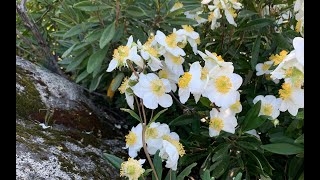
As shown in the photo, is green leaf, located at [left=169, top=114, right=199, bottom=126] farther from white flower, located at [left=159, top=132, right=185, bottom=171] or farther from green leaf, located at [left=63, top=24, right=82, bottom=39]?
green leaf, located at [left=63, top=24, right=82, bottom=39]

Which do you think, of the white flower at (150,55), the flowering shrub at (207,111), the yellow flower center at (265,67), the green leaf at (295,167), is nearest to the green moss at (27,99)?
the flowering shrub at (207,111)

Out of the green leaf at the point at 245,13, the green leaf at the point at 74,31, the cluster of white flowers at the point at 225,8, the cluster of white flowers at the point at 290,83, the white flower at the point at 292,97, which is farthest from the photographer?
the green leaf at the point at 74,31

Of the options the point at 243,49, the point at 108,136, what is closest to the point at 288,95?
the point at 243,49

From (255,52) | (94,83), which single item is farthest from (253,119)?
(94,83)

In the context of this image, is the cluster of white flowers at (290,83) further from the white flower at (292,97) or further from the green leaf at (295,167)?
the green leaf at (295,167)

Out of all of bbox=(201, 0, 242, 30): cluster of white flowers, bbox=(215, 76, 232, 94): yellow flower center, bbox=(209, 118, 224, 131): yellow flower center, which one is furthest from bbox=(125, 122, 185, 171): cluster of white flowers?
bbox=(201, 0, 242, 30): cluster of white flowers

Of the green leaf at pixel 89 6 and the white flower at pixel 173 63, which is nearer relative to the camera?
the white flower at pixel 173 63

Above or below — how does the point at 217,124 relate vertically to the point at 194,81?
below

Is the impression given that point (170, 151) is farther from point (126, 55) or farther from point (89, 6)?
point (89, 6)
